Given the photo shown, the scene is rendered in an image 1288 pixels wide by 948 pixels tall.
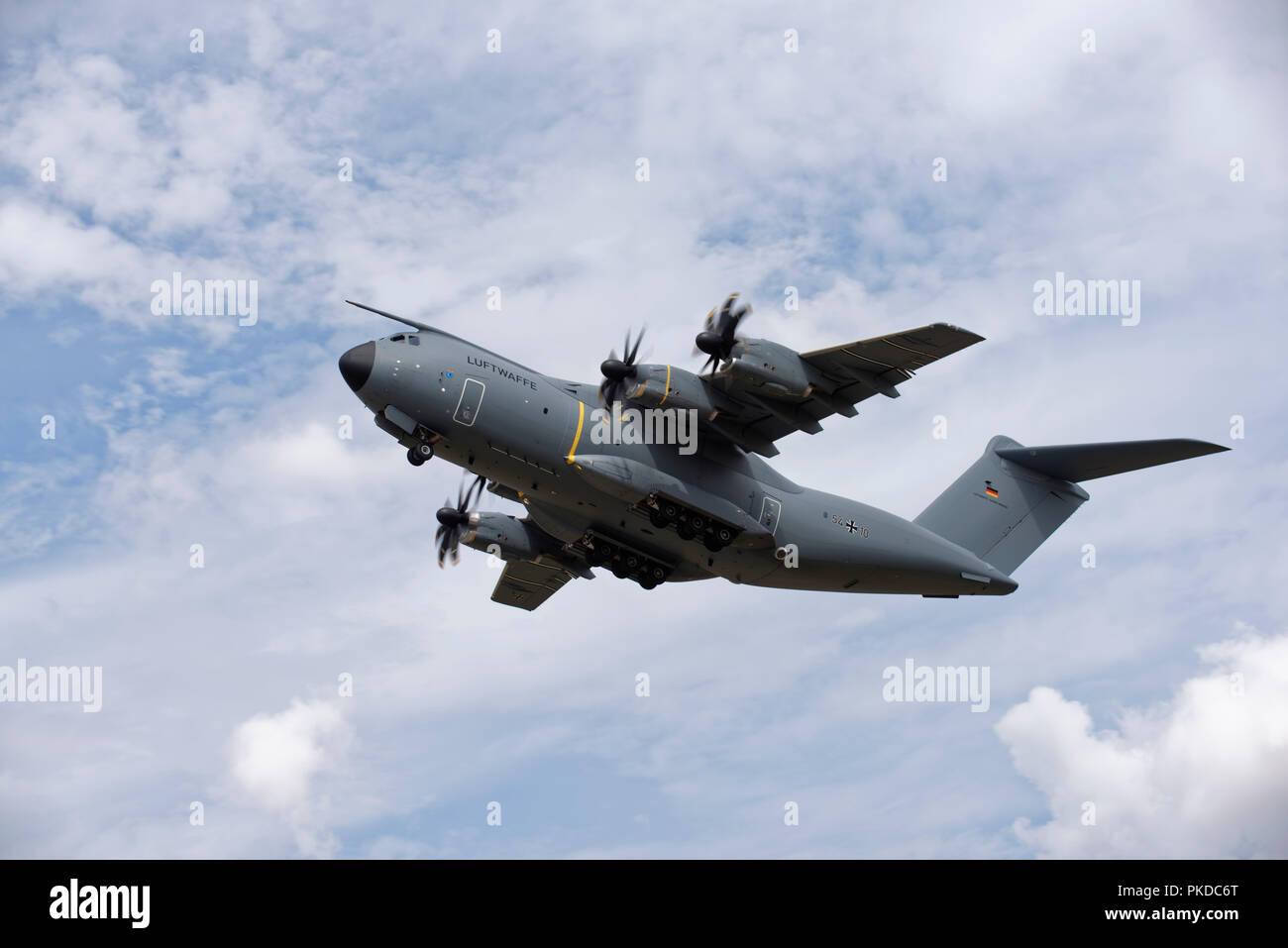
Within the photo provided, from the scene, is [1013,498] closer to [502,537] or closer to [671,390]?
[671,390]

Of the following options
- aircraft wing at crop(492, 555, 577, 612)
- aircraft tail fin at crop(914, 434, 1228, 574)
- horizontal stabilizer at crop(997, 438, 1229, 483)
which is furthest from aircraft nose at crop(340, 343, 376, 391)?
horizontal stabilizer at crop(997, 438, 1229, 483)

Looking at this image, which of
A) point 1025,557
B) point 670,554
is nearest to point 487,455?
point 670,554

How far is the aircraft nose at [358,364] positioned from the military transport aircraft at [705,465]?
0.9 inches

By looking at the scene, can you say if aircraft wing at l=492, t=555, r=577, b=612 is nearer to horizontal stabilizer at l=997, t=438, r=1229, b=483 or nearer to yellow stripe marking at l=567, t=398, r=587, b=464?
yellow stripe marking at l=567, t=398, r=587, b=464

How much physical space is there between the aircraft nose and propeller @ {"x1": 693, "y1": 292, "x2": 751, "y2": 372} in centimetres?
453

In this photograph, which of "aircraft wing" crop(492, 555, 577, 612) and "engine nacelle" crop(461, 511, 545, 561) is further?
"aircraft wing" crop(492, 555, 577, 612)

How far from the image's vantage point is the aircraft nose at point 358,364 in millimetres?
16500

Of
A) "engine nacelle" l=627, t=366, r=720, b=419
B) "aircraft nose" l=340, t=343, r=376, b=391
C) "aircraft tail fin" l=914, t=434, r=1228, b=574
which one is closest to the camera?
"aircraft nose" l=340, t=343, r=376, b=391

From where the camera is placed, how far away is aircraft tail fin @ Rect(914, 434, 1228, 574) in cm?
2128

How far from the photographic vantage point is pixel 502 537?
854 inches

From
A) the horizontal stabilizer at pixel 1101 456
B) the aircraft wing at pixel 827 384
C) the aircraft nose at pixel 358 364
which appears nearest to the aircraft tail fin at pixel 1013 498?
the horizontal stabilizer at pixel 1101 456

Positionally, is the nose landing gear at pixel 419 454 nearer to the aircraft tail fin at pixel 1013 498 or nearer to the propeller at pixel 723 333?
the propeller at pixel 723 333

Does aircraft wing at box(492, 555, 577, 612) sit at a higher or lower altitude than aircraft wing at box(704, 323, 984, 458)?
lower
